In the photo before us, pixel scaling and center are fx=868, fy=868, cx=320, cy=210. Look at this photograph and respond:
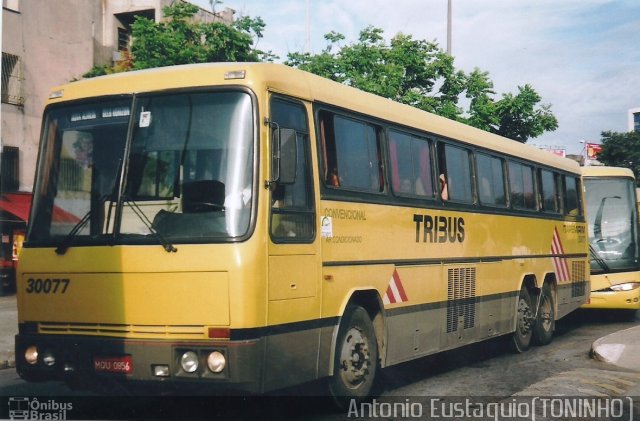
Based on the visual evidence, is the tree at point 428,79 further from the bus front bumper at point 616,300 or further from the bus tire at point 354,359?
the bus tire at point 354,359

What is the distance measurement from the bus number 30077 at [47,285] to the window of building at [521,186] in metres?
7.49

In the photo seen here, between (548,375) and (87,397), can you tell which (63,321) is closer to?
(87,397)

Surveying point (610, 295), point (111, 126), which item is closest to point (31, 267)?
point (111, 126)

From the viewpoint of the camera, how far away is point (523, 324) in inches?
512

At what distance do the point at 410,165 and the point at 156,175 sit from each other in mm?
3517

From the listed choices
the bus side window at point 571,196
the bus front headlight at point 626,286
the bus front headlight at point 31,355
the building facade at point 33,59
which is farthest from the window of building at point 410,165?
the building facade at point 33,59

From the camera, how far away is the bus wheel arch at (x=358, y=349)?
7781 millimetres

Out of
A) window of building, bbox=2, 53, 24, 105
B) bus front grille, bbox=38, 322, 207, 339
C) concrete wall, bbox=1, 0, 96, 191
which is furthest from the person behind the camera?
concrete wall, bbox=1, 0, 96, 191

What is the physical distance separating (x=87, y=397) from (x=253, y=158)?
137 inches

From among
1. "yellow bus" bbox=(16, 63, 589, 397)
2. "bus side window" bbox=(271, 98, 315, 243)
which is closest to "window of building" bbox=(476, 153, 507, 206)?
"yellow bus" bbox=(16, 63, 589, 397)

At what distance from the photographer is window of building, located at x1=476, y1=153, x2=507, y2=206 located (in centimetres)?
1166

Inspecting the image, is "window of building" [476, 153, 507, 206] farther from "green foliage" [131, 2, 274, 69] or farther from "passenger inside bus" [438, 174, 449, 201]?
"green foliage" [131, 2, 274, 69]

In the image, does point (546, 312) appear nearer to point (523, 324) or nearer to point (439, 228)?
point (523, 324)

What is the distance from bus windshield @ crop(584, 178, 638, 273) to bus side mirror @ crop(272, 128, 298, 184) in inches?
474
